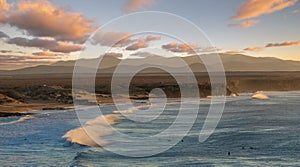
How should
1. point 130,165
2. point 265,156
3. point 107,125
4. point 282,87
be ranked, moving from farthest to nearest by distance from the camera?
point 282,87 → point 107,125 → point 265,156 → point 130,165

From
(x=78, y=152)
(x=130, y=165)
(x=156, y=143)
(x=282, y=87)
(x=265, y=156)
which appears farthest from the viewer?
(x=282, y=87)

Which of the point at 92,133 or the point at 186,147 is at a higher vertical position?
the point at 92,133

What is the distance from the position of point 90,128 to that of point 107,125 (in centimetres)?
248

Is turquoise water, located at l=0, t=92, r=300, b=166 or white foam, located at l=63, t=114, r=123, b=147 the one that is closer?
turquoise water, located at l=0, t=92, r=300, b=166

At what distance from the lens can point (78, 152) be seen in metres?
18.1

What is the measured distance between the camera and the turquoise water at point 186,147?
1553cm

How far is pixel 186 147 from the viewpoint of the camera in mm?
18453

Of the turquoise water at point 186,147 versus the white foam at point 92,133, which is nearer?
the turquoise water at point 186,147

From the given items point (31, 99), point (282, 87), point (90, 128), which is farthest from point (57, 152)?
point (282, 87)

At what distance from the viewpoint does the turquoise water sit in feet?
51.0

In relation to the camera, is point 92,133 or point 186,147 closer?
point 186,147

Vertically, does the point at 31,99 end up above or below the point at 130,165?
above

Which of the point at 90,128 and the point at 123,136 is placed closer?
the point at 123,136

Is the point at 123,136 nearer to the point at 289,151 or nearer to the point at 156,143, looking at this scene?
the point at 156,143
